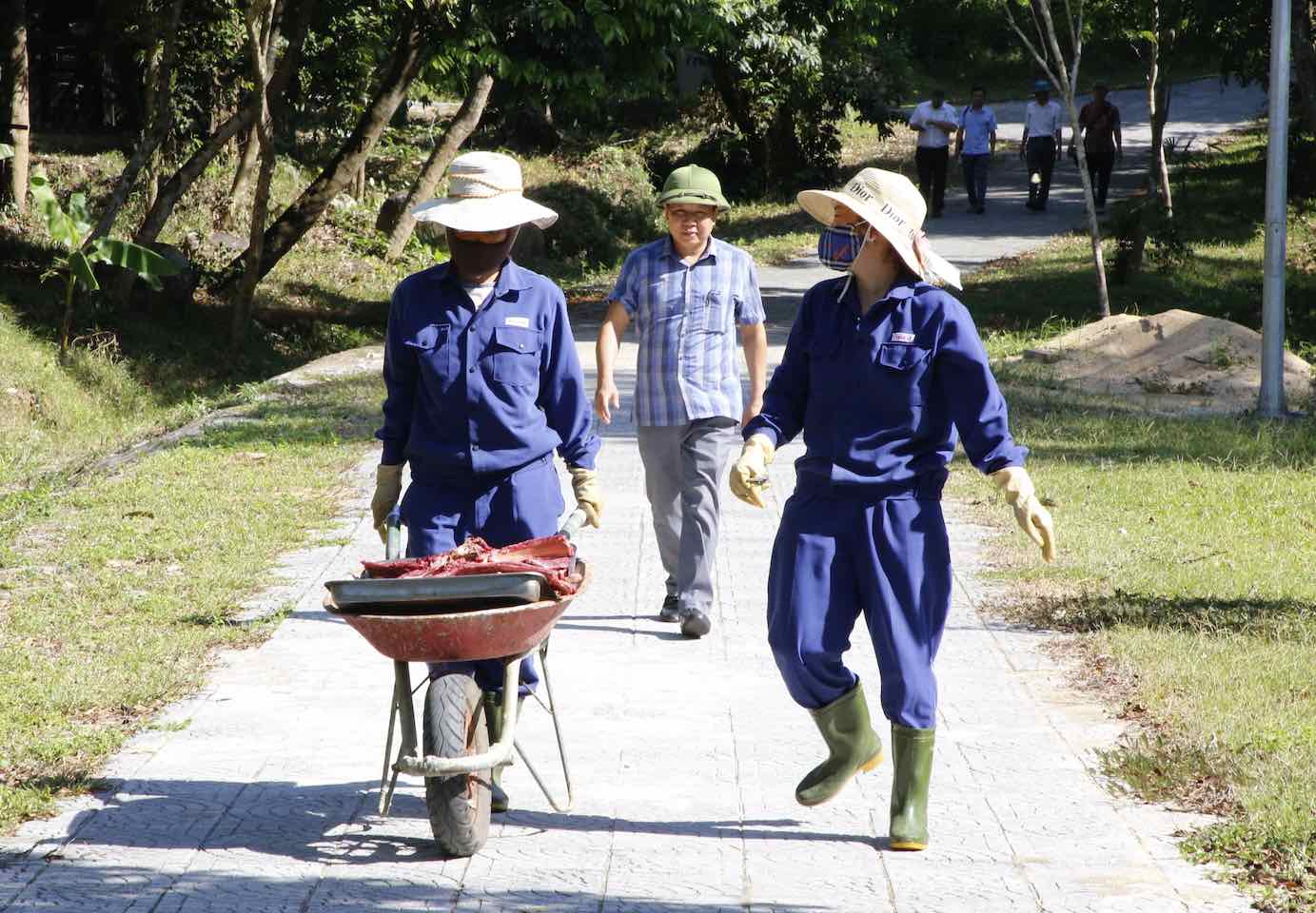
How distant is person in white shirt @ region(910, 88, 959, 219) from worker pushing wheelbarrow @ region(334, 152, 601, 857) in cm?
1965

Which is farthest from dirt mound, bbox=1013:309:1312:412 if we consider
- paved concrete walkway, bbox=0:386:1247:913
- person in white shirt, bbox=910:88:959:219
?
person in white shirt, bbox=910:88:959:219

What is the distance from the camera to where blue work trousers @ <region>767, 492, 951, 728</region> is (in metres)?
4.55

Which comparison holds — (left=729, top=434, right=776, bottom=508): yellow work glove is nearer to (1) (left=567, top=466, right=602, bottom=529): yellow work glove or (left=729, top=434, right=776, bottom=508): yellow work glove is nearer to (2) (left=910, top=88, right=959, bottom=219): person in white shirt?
(1) (left=567, top=466, right=602, bottom=529): yellow work glove

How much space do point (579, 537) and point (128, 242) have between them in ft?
30.5

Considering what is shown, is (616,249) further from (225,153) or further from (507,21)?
(507,21)

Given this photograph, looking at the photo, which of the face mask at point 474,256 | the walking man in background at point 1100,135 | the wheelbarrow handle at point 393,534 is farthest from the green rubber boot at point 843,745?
the walking man in background at point 1100,135

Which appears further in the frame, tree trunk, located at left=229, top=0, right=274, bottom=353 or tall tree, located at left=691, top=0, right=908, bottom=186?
tall tree, located at left=691, top=0, right=908, bottom=186

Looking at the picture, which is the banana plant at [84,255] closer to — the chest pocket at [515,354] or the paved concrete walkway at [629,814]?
the paved concrete walkway at [629,814]

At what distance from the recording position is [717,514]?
7070mm

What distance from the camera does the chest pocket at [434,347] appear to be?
478 cm

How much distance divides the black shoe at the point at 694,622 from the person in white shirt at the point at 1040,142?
60.7 feet

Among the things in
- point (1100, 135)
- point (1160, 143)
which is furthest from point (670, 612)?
point (1100, 135)

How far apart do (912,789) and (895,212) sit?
1.61m

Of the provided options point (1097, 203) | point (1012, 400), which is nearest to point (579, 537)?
point (1012, 400)
